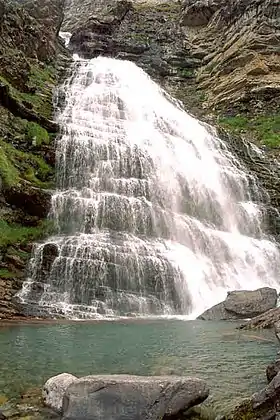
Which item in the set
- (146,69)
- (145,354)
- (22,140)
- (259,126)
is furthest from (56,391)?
(146,69)

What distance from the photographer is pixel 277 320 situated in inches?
500

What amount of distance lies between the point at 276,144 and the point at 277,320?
2820cm

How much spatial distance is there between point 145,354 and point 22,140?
21.3 metres

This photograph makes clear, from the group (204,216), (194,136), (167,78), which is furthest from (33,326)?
(167,78)

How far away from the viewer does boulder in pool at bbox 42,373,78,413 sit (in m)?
6.31

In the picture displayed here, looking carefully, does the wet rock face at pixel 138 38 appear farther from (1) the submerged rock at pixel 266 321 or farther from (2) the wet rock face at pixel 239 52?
(1) the submerged rock at pixel 266 321

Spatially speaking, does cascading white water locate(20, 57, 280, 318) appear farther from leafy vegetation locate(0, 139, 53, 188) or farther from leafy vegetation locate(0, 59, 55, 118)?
leafy vegetation locate(0, 59, 55, 118)

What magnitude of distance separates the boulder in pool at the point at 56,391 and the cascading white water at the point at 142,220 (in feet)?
38.6

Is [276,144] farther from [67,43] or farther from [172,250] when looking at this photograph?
[67,43]

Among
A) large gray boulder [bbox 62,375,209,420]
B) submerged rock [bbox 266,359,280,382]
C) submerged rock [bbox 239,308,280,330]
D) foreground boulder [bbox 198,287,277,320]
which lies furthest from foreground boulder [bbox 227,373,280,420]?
foreground boulder [bbox 198,287,277,320]

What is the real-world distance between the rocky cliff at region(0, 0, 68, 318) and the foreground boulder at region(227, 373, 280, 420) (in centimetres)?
1424

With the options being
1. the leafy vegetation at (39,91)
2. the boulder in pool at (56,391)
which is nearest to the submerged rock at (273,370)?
the boulder in pool at (56,391)

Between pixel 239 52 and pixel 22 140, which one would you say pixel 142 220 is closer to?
pixel 22 140

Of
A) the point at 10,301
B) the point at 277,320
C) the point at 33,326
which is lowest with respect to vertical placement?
the point at 10,301
